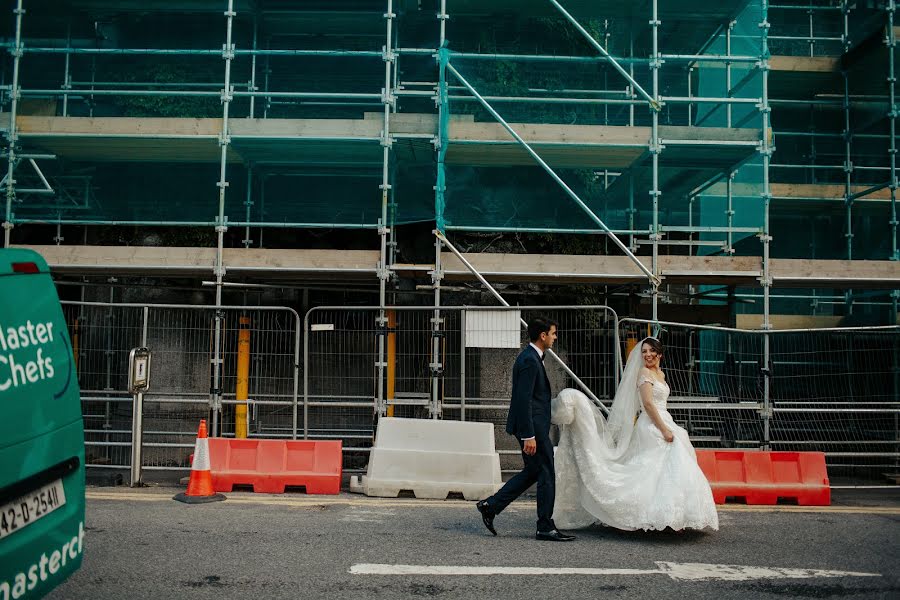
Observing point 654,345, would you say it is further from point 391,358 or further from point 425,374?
point 391,358

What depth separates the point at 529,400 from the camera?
7.52 m

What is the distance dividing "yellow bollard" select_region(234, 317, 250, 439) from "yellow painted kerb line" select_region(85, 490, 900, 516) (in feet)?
7.11

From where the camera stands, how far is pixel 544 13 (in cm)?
1523

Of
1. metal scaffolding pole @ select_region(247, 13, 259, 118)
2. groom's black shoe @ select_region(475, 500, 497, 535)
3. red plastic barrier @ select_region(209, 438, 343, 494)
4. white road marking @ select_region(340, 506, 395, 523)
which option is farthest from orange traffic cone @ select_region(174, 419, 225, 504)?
metal scaffolding pole @ select_region(247, 13, 259, 118)

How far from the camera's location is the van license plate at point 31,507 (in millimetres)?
3926

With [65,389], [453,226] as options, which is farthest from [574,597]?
[453,226]

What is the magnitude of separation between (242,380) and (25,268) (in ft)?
25.1

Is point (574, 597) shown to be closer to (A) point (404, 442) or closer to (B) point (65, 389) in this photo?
(B) point (65, 389)

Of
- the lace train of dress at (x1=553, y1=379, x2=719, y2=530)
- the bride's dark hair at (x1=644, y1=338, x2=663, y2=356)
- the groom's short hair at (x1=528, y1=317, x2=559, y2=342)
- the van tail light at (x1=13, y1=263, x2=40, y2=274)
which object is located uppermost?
the van tail light at (x1=13, y1=263, x2=40, y2=274)

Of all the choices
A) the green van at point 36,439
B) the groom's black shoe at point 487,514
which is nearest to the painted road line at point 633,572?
the groom's black shoe at point 487,514

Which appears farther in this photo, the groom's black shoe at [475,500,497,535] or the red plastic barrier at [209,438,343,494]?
the red plastic barrier at [209,438,343,494]

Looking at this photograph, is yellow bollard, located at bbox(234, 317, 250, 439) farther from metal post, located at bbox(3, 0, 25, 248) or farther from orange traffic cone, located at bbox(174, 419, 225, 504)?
metal post, located at bbox(3, 0, 25, 248)

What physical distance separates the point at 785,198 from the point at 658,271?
220 inches

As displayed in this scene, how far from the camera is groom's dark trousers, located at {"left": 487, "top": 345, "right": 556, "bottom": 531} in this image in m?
7.48
